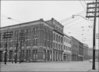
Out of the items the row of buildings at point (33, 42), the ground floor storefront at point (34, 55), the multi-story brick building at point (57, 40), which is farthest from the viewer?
the multi-story brick building at point (57, 40)

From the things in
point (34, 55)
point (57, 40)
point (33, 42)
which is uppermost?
point (57, 40)

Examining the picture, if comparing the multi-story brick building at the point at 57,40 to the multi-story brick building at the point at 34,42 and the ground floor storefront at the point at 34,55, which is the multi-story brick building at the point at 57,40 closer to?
the multi-story brick building at the point at 34,42

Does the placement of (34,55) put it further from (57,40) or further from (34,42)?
(57,40)

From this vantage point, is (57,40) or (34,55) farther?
(57,40)

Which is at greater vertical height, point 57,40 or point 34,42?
point 57,40

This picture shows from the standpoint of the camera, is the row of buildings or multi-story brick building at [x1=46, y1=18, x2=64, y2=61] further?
multi-story brick building at [x1=46, y1=18, x2=64, y2=61]

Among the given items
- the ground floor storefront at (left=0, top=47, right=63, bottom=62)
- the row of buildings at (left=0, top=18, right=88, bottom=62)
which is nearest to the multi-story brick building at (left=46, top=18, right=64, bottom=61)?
the row of buildings at (left=0, top=18, right=88, bottom=62)

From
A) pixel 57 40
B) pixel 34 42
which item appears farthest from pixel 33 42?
pixel 57 40

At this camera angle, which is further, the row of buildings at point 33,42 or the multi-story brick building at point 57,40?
the multi-story brick building at point 57,40

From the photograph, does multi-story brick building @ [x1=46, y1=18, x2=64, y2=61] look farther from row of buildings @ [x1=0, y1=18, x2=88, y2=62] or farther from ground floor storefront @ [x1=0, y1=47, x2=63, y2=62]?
ground floor storefront @ [x1=0, y1=47, x2=63, y2=62]

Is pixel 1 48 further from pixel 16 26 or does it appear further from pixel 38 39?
pixel 38 39

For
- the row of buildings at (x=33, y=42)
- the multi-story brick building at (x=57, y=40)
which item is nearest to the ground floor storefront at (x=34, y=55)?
the row of buildings at (x=33, y=42)

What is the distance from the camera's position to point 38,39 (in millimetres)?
57312

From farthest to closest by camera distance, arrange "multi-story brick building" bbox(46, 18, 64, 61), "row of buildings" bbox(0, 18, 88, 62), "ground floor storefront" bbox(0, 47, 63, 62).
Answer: "multi-story brick building" bbox(46, 18, 64, 61) → "row of buildings" bbox(0, 18, 88, 62) → "ground floor storefront" bbox(0, 47, 63, 62)
